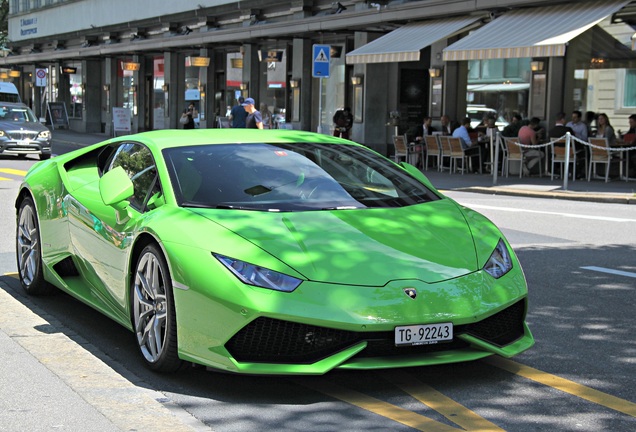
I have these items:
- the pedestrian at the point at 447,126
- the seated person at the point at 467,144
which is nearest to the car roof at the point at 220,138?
the seated person at the point at 467,144

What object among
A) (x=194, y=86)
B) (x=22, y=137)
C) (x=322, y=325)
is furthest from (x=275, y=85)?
(x=322, y=325)

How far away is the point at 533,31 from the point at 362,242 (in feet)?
58.0

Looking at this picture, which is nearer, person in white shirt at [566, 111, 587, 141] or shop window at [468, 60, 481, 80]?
person in white shirt at [566, 111, 587, 141]

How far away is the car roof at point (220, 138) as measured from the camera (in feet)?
21.3

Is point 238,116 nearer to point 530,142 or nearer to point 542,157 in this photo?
point 530,142

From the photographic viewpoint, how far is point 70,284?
7023mm

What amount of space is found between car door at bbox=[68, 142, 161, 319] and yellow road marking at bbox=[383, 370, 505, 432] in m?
1.73

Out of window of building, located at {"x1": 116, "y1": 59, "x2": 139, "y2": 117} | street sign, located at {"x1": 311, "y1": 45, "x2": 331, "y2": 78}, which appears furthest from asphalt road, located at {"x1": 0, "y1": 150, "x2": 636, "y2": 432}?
window of building, located at {"x1": 116, "y1": 59, "x2": 139, "y2": 117}

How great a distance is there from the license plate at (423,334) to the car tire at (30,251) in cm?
362

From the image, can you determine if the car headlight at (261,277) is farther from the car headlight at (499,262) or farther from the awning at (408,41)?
the awning at (408,41)

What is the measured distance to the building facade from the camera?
23500mm

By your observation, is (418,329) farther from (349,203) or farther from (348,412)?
(349,203)

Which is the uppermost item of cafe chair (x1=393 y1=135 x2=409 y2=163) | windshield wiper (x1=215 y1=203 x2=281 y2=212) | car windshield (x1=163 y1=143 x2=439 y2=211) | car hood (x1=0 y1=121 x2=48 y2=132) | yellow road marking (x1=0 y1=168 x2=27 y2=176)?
car windshield (x1=163 y1=143 x2=439 y2=211)

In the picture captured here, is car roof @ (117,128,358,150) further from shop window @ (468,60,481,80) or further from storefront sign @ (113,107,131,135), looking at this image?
storefront sign @ (113,107,131,135)
